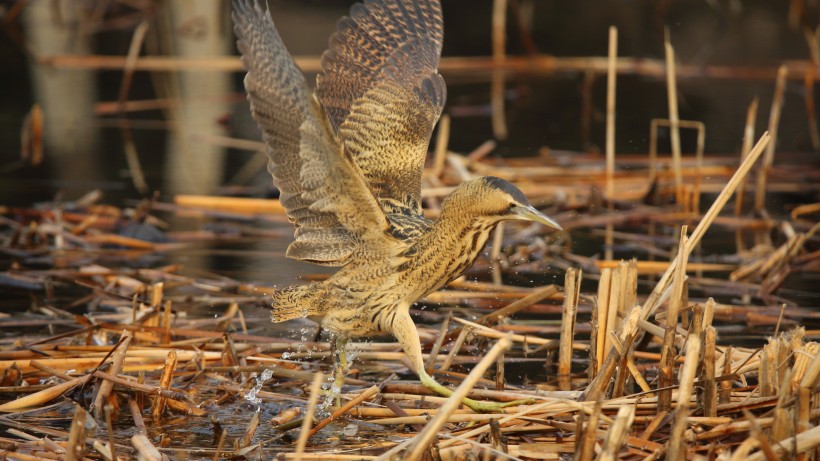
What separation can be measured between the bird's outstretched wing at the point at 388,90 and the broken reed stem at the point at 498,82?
12.2 feet

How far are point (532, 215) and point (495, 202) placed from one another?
173mm

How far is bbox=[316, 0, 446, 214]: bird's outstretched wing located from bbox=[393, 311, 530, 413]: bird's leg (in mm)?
639

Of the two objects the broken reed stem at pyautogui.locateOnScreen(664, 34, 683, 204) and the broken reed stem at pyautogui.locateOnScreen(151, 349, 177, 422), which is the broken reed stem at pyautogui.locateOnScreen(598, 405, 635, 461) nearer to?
the broken reed stem at pyautogui.locateOnScreen(151, 349, 177, 422)

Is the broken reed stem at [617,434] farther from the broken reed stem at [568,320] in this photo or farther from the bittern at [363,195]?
the broken reed stem at [568,320]

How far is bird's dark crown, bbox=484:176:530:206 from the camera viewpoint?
368 centimetres

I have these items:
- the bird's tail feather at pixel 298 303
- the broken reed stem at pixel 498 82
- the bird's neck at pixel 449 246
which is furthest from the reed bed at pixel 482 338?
the broken reed stem at pixel 498 82

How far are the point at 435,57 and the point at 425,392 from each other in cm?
181

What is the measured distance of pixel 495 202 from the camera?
3758mm

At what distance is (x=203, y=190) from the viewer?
7.49 m

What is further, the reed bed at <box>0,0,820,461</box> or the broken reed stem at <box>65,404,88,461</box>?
the reed bed at <box>0,0,820,461</box>

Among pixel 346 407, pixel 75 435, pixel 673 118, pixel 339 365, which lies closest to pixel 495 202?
pixel 346 407

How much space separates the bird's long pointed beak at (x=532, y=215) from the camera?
361 centimetres

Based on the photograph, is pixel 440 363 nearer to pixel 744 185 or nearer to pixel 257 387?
pixel 257 387

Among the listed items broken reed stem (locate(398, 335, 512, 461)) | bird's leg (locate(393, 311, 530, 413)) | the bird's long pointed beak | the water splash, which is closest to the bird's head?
the bird's long pointed beak
